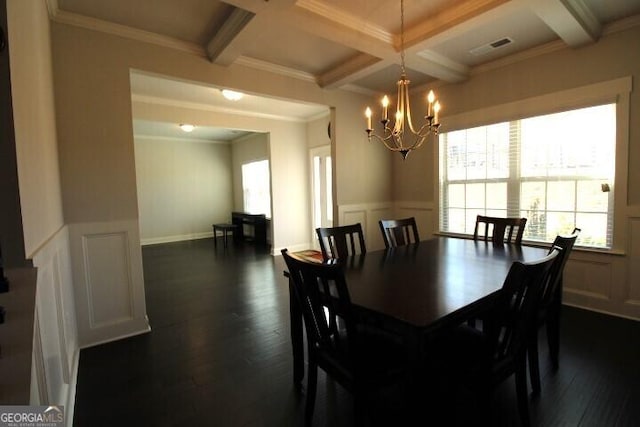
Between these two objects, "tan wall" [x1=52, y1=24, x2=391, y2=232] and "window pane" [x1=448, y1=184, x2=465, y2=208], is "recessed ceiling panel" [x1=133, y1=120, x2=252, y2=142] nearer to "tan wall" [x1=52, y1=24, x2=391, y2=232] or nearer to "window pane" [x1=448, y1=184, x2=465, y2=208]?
"tan wall" [x1=52, y1=24, x2=391, y2=232]

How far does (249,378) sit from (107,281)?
5.04 feet

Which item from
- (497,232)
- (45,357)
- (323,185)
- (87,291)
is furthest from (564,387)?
(323,185)

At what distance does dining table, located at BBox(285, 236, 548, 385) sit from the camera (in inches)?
52.7

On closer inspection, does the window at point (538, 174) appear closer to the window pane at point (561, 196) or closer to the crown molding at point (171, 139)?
the window pane at point (561, 196)

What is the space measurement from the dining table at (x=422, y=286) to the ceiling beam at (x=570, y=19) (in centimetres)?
178

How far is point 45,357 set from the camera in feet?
4.03

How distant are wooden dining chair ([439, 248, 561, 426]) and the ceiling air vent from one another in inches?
94.8

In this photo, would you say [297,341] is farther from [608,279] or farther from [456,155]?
[456,155]

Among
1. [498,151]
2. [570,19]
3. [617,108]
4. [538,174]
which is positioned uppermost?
[570,19]

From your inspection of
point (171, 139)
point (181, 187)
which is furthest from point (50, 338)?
point (171, 139)

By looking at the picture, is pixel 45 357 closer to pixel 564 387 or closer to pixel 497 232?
pixel 564 387

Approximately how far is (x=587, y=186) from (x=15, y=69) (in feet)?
13.7

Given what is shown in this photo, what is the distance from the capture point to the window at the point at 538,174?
3.00 meters

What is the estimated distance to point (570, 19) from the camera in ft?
8.11
